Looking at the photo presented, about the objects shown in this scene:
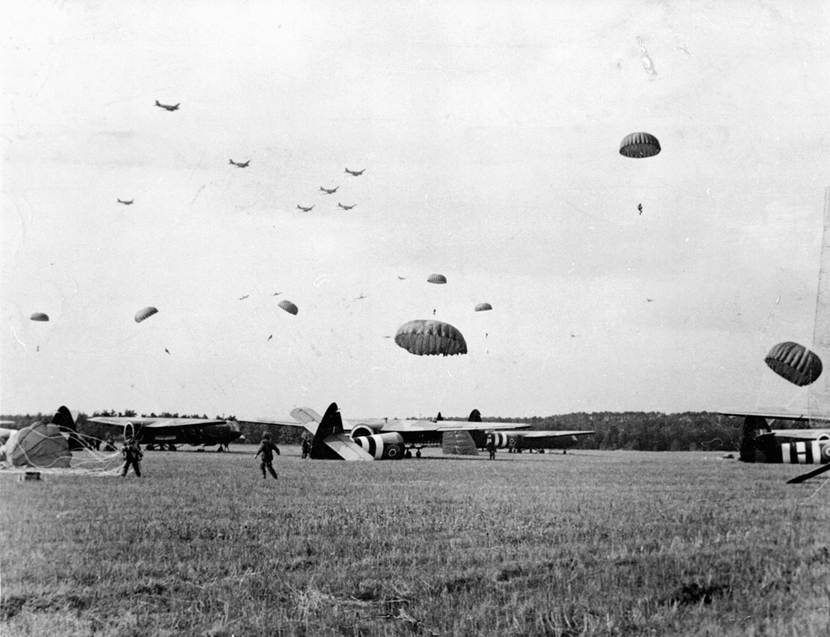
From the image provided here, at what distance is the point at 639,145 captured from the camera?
2064 cm

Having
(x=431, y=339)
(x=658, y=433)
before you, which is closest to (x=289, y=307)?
(x=431, y=339)

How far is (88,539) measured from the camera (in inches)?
356

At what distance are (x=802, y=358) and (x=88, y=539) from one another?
23631 millimetres

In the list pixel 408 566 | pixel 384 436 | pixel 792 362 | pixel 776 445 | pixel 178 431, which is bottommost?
pixel 408 566

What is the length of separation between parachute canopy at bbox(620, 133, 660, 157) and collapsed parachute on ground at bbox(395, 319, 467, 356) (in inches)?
432

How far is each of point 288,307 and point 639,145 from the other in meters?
13.5

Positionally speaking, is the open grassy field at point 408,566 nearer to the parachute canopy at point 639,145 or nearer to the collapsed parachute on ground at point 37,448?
the collapsed parachute on ground at point 37,448

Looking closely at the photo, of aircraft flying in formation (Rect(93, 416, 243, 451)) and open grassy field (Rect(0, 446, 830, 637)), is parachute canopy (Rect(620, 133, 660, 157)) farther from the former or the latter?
aircraft flying in formation (Rect(93, 416, 243, 451))

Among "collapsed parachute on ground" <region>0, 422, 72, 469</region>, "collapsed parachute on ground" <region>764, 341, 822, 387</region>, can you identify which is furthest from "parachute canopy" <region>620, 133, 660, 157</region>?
"collapsed parachute on ground" <region>0, 422, 72, 469</region>

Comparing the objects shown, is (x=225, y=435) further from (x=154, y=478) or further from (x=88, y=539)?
(x=88, y=539)

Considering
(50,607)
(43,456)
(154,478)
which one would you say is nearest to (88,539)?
(50,607)

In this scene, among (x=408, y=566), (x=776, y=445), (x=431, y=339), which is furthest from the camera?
(x=776, y=445)

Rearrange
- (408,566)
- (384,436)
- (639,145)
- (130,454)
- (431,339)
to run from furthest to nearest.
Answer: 1. (384,436)
2. (431,339)
3. (639,145)
4. (130,454)
5. (408,566)

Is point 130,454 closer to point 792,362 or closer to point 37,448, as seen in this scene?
point 37,448
